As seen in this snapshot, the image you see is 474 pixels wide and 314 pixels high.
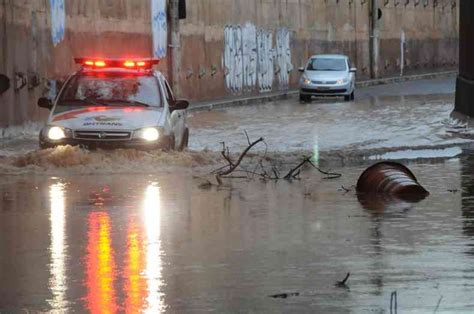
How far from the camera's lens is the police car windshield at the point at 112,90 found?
19.0 m

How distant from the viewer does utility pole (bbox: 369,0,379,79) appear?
6238cm

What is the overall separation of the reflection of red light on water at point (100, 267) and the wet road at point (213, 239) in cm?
1

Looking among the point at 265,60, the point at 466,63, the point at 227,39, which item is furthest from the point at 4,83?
the point at 265,60

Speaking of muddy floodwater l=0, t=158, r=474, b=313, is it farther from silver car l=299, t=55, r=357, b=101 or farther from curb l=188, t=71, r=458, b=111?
silver car l=299, t=55, r=357, b=101

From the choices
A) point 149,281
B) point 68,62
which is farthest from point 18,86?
point 149,281

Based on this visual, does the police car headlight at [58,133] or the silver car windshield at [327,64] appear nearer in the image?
the police car headlight at [58,133]

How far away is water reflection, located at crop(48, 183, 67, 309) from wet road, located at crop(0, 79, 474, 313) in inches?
0.9

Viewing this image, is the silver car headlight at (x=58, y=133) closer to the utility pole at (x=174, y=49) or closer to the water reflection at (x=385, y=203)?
the water reflection at (x=385, y=203)

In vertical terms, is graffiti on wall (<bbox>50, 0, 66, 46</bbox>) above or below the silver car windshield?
above

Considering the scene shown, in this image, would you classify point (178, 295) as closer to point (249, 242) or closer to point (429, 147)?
point (249, 242)

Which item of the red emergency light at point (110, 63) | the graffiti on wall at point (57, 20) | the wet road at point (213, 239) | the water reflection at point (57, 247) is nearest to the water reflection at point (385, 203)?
the wet road at point (213, 239)

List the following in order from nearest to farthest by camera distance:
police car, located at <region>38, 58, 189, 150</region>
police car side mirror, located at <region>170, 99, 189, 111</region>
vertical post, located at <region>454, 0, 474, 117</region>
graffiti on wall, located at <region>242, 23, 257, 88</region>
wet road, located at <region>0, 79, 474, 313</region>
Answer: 1. wet road, located at <region>0, 79, 474, 313</region>
2. police car, located at <region>38, 58, 189, 150</region>
3. police car side mirror, located at <region>170, 99, 189, 111</region>
4. vertical post, located at <region>454, 0, 474, 117</region>
5. graffiti on wall, located at <region>242, 23, 257, 88</region>

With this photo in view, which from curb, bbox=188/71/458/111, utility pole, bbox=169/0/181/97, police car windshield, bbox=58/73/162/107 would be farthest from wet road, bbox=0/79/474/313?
curb, bbox=188/71/458/111

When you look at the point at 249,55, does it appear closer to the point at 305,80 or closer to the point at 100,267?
the point at 305,80
